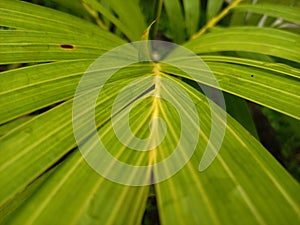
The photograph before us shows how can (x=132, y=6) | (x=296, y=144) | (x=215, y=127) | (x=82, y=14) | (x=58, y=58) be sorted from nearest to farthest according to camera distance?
→ (x=215, y=127)
(x=58, y=58)
(x=132, y=6)
(x=82, y=14)
(x=296, y=144)

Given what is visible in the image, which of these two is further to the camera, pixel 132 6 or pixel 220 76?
pixel 132 6

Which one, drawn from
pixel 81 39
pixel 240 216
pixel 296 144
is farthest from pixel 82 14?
pixel 296 144

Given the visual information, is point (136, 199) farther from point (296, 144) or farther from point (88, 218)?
point (296, 144)

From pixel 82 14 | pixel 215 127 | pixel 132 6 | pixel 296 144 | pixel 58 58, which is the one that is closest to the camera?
pixel 215 127

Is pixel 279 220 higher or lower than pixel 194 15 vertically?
lower

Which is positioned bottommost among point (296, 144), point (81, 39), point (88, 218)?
point (296, 144)

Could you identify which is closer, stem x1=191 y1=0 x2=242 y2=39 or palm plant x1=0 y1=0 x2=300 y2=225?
palm plant x1=0 y1=0 x2=300 y2=225

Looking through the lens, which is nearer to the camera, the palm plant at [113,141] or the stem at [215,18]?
the palm plant at [113,141]

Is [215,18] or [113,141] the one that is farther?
[215,18]
